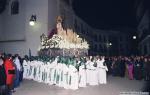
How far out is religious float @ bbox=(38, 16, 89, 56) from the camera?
69.2 feet

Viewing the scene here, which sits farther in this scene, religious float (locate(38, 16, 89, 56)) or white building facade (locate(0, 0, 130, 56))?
white building facade (locate(0, 0, 130, 56))

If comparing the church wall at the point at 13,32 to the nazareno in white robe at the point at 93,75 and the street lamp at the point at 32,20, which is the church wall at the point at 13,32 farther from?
the nazareno in white robe at the point at 93,75

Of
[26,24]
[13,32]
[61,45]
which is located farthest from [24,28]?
[61,45]

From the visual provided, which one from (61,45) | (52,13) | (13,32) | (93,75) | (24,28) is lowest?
(93,75)

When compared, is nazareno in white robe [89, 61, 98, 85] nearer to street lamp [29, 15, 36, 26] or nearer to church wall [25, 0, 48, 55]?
church wall [25, 0, 48, 55]

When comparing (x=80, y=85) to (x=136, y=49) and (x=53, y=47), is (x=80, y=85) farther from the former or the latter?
(x=136, y=49)

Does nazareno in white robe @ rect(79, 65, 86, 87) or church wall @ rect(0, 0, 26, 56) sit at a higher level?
church wall @ rect(0, 0, 26, 56)

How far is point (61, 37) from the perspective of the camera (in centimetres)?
2138

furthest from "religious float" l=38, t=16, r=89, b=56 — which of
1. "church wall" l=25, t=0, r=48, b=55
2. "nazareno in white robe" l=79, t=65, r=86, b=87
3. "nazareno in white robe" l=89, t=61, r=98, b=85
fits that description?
"nazareno in white robe" l=79, t=65, r=86, b=87

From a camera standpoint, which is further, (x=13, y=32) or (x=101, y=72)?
(x=13, y=32)

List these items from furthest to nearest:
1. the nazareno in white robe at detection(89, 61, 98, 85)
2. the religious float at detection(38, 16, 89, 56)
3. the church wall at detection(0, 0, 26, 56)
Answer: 1. the church wall at detection(0, 0, 26, 56)
2. the religious float at detection(38, 16, 89, 56)
3. the nazareno in white robe at detection(89, 61, 98, 85)

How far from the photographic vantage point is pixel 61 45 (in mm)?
21000

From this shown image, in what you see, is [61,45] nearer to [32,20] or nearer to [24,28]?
[32,20]

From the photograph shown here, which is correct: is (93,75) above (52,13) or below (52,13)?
below
